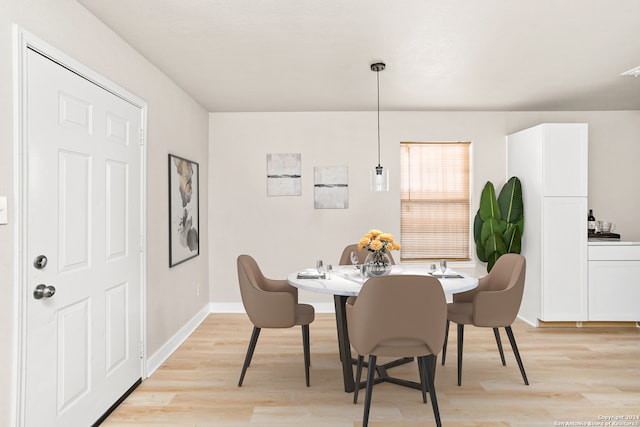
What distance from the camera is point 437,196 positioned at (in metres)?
5.30

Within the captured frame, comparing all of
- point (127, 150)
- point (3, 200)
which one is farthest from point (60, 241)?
point (127, 150)

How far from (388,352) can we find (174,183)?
2.48m

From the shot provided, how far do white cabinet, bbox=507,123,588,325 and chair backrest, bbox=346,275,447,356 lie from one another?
2.68m

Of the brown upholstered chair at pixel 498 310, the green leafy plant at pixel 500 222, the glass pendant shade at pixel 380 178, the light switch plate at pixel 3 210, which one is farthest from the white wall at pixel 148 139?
the green leafy plant at pixel 500 222

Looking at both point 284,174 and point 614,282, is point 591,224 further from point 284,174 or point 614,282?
point 284,174

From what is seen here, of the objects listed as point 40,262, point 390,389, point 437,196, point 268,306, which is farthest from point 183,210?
point 437,196

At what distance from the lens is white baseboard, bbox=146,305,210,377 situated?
3.34 meters

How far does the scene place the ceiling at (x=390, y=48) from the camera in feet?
8.19

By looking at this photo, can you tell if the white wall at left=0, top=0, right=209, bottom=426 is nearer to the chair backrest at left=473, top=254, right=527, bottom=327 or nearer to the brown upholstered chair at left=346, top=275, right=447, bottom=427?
the brown upholstered chair at left=346, top=275, right=447, bottom=427

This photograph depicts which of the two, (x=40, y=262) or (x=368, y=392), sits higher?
(x=40, y=262)

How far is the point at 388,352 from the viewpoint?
7.94ft

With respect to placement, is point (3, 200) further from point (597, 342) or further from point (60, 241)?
point (597, 342)

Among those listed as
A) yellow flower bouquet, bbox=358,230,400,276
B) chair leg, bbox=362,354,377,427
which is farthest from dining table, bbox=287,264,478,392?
chair leg, bbox=362,354,377,427

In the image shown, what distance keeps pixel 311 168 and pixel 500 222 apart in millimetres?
2324
